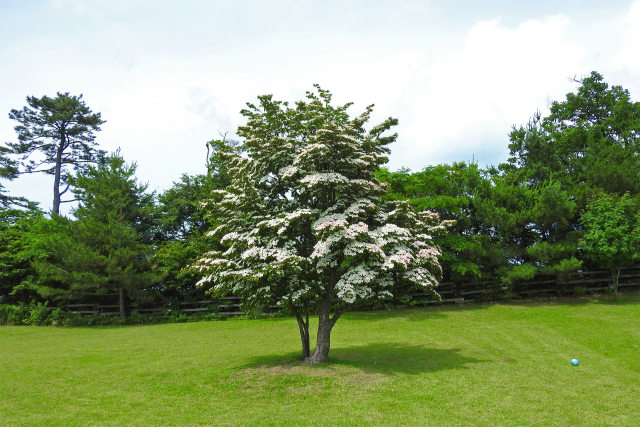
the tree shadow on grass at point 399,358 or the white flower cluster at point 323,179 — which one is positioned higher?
the white flower cluster at point 323,179

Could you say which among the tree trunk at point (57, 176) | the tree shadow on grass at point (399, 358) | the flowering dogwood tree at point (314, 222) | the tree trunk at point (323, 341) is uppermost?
the tree trunk at point (57, 176)

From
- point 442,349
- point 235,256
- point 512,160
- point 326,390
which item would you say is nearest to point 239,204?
point 235,256

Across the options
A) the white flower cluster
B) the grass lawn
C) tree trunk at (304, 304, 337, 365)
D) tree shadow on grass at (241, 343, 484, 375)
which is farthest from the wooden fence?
the white flower cluster

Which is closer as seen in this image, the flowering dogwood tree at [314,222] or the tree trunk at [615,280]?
the flowering dogwood tree at [314,222]

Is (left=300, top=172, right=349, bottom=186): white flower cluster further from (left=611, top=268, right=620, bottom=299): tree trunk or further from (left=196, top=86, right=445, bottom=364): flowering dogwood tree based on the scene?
(left=611, top=268, right=620, bottom=299): tree trunk

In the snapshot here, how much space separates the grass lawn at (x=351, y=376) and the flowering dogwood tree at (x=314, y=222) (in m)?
2.20

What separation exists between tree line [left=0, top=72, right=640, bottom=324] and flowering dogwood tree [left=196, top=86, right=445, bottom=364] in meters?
0.06

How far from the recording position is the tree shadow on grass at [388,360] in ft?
37.2

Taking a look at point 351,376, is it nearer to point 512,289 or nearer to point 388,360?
point 388,360

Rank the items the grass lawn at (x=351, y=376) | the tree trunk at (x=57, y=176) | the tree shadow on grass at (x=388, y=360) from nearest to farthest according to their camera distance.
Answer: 1. the grass lawn at (x=351, y=376)
2. the tree shadow on grass at (x=388, y=360)
3. the tree trunk at (x=57, y=176)

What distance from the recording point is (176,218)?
100.0 ft

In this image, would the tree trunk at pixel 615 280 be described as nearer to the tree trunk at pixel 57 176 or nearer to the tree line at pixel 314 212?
the tree line at pixel 314 212

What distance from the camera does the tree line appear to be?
11.1 meters

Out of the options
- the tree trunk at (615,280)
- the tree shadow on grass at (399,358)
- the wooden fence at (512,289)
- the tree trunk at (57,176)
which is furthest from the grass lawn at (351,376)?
the tree trunk at (57,176)
